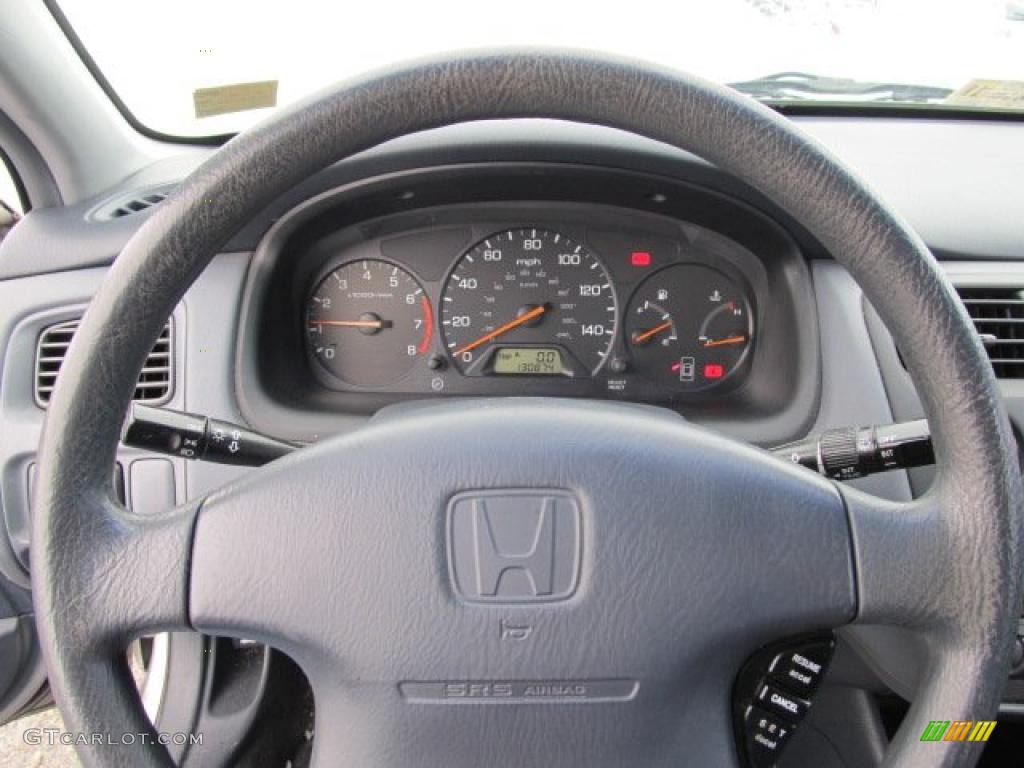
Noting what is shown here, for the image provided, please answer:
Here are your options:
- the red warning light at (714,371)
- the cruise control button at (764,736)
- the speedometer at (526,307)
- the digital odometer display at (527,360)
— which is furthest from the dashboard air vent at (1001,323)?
the cruise control button at (764,736)

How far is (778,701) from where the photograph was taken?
1.14 m

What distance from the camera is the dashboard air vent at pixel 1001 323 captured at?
1.71 meters

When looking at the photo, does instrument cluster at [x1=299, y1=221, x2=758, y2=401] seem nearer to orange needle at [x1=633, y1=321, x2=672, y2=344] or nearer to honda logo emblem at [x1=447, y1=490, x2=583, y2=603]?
orange needle at [x1=633, y1=321, x2=672, y2=344]

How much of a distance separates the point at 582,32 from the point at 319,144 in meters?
1.24

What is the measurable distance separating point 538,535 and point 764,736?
412 mm

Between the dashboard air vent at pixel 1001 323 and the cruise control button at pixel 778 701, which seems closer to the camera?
the cruise control button at pixel 778 701

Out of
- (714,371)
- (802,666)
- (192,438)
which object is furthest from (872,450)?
(714,371)

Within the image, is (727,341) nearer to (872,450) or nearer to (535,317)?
(535,317)

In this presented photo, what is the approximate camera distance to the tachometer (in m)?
2.05

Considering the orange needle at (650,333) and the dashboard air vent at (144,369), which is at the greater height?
the orange needle at (650,333)

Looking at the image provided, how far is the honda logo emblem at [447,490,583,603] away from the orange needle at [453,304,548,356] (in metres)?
1.09

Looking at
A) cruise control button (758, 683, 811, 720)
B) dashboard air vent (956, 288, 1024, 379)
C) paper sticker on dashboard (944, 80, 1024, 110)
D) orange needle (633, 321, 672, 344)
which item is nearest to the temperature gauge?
orange needle (633, 321, 672, 344)

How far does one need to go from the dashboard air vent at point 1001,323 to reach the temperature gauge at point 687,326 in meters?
0.44

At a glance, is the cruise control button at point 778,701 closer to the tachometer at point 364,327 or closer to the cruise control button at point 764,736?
the cruise control button at point 764,736
